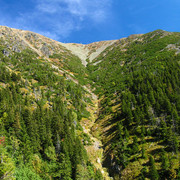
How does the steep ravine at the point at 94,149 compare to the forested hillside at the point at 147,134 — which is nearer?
the forested hillside at the point at 147,134

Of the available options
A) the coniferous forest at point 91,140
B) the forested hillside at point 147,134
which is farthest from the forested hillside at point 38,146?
the forested hillside at point 147,134

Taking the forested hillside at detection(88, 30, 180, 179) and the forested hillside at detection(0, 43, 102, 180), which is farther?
the forested hillside at detection(88, 30, 180, 179)

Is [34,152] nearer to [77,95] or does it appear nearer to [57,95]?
[57,95]

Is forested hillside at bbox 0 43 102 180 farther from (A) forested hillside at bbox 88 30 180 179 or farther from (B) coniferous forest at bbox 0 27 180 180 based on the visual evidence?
(A) forested hillside at bbox 88 30 180 179

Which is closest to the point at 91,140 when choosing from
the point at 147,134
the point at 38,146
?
the point at 38,146

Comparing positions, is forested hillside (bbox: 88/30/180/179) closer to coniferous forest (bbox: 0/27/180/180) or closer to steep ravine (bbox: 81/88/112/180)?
coniferous forest (bbox: 0/27/180/180)

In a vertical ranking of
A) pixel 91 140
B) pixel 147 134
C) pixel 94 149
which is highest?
pixel 91 140

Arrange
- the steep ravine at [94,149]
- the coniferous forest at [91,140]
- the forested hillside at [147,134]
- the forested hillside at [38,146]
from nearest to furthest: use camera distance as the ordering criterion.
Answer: the forested hillside at [38,146] < the coniferous forest at [91,140] < the forested hillside at [147,134] < the steep ravine at [94,149]

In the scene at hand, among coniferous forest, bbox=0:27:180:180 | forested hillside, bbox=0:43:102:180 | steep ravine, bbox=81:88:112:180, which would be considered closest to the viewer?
forested hillside, bbox=0:43:102:180

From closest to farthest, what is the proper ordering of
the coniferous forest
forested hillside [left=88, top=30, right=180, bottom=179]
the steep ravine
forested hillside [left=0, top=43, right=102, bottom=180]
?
forested hillside [left=0, top=43, right=102, bottom=180]
the coniferous forest
forested hillside [left=88, top=30, right=180, bottom=179]
the steep ravine

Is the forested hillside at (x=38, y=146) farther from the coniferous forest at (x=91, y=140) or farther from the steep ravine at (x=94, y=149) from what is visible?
the steep ravine at (x=94, y=149)

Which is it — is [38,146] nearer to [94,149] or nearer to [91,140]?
[94,149]

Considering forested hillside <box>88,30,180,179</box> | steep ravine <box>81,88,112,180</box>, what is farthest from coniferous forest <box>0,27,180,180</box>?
steep ravine <box>81,88,112,180</box>

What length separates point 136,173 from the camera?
34344mm
